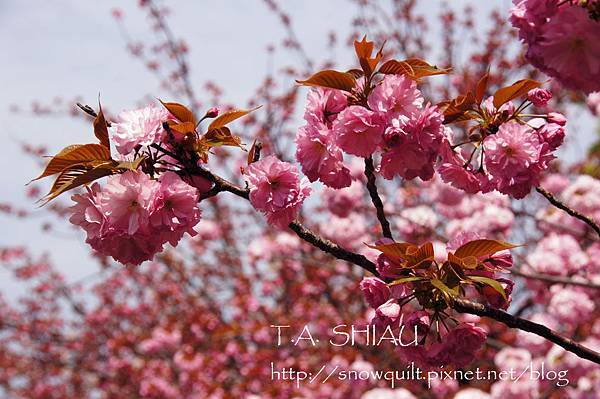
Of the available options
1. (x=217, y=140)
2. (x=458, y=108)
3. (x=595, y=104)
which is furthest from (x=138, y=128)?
(x=595, y=104)

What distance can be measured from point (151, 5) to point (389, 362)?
5.24m

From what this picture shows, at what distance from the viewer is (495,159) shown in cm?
146

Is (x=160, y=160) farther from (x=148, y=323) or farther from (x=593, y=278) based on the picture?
(x=148, y=323)

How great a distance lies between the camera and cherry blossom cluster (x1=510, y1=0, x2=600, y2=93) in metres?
0.97

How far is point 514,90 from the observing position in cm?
140

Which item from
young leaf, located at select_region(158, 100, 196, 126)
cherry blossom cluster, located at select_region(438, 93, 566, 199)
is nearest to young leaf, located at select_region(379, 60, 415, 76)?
cherry blossom cluster, located at select_region(438, 93, 566, 199)

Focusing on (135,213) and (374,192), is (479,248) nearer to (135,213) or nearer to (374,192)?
(374,192)

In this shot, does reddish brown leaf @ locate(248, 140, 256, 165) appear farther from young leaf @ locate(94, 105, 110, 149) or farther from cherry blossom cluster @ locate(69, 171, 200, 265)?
young leaf @ locate(94, 105, 110, 149)

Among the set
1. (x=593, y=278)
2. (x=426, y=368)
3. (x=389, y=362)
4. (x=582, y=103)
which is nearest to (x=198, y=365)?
(x=389, y=362)

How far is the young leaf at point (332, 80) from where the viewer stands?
1.36 meters

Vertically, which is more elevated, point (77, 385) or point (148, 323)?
point (148, 323)

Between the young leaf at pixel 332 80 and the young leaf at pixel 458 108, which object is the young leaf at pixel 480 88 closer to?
the young leaf at pixel 458 108

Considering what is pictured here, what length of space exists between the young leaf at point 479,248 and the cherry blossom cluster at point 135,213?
0.59 metres

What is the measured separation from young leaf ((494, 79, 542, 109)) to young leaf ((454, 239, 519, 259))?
Result: 351 millimetres
